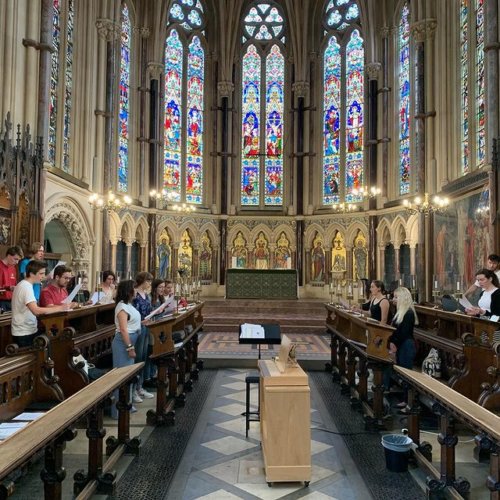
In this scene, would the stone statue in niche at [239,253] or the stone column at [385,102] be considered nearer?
the stone column at [385,102]

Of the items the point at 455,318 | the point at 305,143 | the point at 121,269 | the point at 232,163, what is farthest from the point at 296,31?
the point at 455,318

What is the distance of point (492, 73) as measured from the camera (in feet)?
39.0

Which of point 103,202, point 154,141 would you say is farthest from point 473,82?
point 154,141

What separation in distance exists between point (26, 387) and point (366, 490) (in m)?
2.92

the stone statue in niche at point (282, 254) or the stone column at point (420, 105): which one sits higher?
the stone column at point (420, 105)

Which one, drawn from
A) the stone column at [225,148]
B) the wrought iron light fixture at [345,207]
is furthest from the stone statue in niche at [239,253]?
the wrought iron light fixture at [345,207]

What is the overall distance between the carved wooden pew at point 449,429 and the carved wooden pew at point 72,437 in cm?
237

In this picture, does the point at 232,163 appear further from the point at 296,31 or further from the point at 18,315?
the point at 18,315

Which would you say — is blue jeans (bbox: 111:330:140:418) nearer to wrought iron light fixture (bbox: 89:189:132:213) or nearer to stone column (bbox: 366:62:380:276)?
wrought iron light fixture (bbox: 89:189:132:213)

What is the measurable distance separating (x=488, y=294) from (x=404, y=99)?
1487 centimetres

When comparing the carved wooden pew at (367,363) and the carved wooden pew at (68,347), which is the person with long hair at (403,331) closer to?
the carved wooden pew at (367,363)

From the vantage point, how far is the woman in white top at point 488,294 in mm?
5805

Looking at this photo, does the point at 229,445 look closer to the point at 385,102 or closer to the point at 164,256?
the point at 164,256

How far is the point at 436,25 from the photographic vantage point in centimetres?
1619
